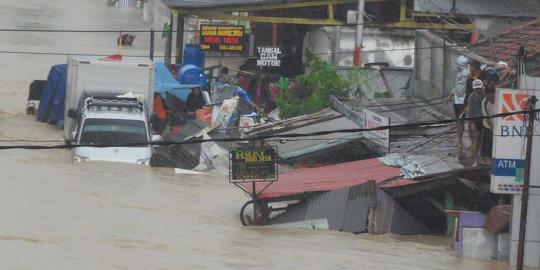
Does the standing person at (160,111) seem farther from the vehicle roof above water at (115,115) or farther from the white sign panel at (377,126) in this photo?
Answer: the white sign panel at (377,126)

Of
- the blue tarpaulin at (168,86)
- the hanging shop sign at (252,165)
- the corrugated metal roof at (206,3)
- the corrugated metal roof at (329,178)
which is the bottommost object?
the corrugated metal roof at (329,178)

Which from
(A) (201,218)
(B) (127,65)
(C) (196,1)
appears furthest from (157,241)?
(C) (196,1)

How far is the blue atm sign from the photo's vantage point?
58.1ft

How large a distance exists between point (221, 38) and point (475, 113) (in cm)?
1949

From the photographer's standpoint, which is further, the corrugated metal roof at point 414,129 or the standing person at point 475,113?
the corrugated metal roof at point 414,129

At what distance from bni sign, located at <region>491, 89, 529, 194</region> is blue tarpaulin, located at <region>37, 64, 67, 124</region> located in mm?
15846

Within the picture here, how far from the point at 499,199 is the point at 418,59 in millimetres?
10802

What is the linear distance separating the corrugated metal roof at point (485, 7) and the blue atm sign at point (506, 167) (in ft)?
58.0

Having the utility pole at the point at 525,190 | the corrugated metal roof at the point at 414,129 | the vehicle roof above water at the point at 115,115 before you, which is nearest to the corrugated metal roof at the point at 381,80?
the corrugated metal roof at the point at 414,129

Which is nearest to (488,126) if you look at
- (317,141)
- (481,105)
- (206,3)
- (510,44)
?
(481,105)

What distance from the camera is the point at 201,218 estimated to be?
21.3m

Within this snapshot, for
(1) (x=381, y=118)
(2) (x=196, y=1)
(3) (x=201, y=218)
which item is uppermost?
(2) (x=196, y=1)

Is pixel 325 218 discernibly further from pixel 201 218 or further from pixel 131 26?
pixel 131 26

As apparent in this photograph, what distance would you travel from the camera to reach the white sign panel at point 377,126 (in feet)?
75.6
